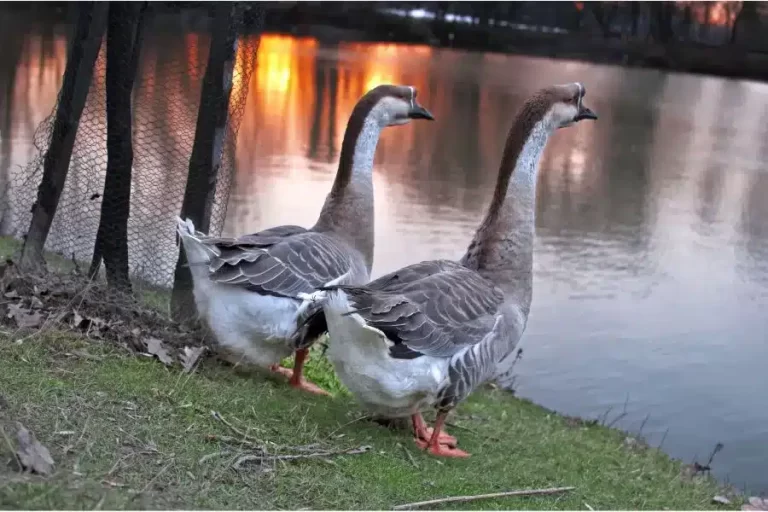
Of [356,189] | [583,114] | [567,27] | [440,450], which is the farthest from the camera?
[567,27]

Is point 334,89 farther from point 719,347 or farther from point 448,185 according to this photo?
point 719,347

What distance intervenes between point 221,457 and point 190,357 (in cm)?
123

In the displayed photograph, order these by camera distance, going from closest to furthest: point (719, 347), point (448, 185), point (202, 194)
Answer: point (202, 194)
point (719, 347)
point (448, 185)

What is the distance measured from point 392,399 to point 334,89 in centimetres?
1755

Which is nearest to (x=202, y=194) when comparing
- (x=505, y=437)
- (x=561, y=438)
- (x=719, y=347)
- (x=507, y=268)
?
(x=507, y=268)

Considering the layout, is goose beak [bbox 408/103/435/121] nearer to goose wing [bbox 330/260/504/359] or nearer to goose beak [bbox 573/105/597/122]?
goose beak [bbox 573/105/597/122]

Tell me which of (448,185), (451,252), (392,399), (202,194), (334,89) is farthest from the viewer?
(334,89)

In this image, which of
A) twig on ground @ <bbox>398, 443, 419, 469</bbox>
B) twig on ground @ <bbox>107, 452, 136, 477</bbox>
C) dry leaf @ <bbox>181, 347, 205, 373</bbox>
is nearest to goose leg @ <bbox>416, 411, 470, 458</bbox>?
twig on ground @ <bbox>398, 443, 419, 469</bbox>

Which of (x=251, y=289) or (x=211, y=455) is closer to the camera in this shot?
(x=211, y=455)

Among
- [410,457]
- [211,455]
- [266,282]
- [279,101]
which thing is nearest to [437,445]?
[410,457]

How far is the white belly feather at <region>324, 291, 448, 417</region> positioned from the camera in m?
3.93

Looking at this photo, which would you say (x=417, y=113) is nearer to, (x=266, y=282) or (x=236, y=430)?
(x=266, y=282)

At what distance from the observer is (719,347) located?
8.91m

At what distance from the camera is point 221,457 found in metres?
3.50
